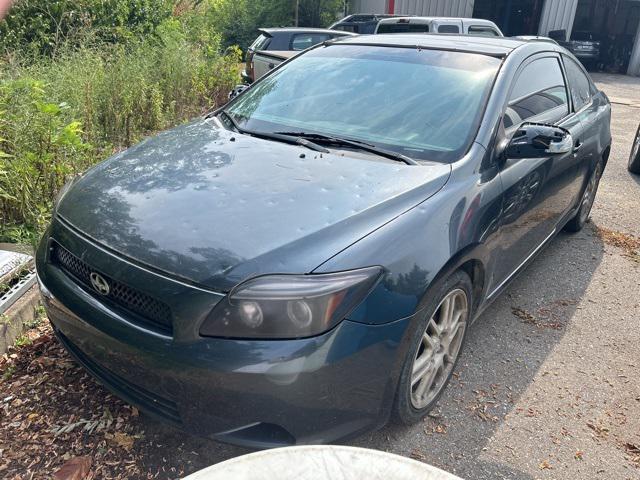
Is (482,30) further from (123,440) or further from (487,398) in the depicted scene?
(123,440)

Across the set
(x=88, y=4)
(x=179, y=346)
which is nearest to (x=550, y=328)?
(x=179, y=346)

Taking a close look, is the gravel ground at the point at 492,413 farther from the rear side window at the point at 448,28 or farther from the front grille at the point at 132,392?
the rear side window at the point at 448,28

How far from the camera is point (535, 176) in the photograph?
3.16 meters

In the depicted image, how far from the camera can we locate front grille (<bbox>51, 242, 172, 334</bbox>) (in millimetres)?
1963

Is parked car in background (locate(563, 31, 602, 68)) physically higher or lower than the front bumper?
lower

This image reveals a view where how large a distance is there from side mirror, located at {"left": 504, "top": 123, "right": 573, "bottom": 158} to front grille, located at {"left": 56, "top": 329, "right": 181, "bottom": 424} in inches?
79.7

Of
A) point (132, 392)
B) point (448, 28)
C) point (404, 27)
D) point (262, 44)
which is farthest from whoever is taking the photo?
point (404, 27)

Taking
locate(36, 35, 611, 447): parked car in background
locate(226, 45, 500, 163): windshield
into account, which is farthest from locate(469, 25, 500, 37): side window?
locate(226, 45, 500, 163): windshield

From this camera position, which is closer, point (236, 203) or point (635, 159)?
point (236, 203)

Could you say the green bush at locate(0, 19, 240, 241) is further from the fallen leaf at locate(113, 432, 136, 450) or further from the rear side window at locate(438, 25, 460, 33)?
the rear side window at locate(438, 25, 460, 33)

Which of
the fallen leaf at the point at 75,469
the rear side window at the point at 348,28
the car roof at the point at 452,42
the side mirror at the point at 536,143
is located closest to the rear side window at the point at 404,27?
the rear side window at the point at 348,28

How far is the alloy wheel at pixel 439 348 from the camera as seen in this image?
240 centimetres

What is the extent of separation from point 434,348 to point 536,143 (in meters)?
1.19

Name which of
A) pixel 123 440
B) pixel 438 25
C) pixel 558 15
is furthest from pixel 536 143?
pixel 558 15
